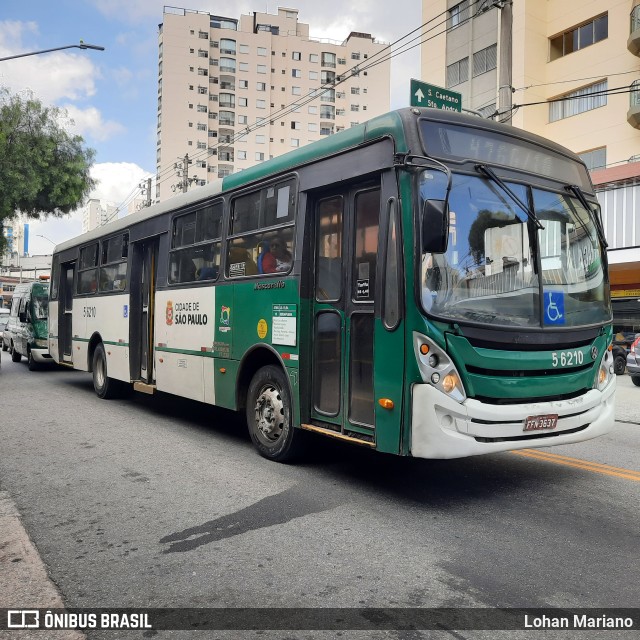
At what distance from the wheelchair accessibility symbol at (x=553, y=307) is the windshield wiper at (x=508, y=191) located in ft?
→ 1.91

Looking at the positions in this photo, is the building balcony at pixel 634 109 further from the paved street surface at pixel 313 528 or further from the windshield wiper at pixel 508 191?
the windshield wiper at pixel 508 191

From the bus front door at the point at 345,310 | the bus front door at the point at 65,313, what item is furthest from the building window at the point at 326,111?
the bus front door at the point at 345,310

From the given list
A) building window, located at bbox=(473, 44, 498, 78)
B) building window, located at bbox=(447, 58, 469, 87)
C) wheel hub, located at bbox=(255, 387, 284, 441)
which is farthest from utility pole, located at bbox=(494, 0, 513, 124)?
building window, located at bbox=(447, 58, 469, 87)

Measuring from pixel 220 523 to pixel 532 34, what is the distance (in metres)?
29.9

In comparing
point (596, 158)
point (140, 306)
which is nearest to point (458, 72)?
point (596, 158)

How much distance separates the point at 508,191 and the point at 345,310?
168 cm

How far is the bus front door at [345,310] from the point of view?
17.7ft

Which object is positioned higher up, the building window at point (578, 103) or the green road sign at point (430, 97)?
the building window at point (578, 103)

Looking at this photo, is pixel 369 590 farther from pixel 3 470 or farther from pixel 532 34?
pixel 532 34

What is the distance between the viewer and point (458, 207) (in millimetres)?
5055

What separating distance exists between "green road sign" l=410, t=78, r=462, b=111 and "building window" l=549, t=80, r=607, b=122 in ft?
53.1

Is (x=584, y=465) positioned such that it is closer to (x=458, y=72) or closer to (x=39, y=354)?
(x=39, y=354)

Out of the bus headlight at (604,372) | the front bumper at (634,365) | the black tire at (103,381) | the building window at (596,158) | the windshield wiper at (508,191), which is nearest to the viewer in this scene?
the windshield wiper at (508,191)

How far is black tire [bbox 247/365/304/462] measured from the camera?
6.28 m
